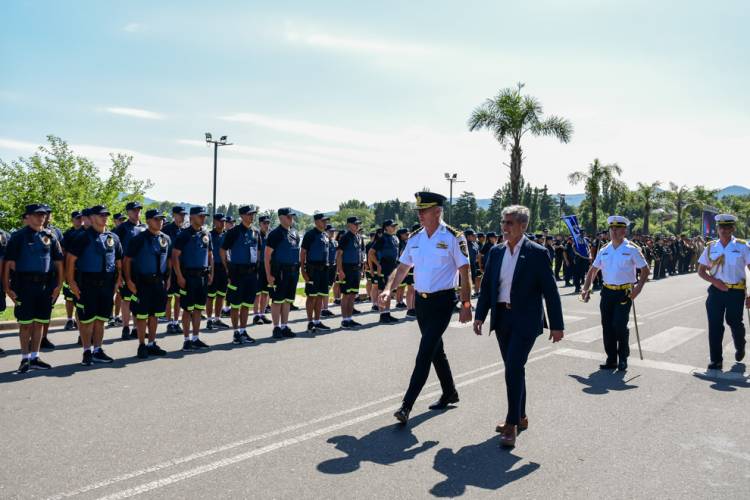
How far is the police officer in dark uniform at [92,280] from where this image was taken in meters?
7.40

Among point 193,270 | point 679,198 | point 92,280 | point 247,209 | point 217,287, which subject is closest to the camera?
point 92,280

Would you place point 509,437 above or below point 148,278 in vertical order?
below

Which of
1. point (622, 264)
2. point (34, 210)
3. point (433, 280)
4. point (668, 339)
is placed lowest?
point (668, 339)

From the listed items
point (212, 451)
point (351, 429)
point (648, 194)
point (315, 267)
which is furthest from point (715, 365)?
point (648, 194)

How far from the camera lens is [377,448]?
456 cm

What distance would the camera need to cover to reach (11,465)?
4039 millimetres

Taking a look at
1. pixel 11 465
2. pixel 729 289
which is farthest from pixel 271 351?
pixel 729 289

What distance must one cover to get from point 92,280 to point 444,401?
4.99 meters

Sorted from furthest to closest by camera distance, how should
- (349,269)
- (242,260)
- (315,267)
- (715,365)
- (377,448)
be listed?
(349,269)
(315,267)
(242,260)
(715,365)
(377,448)

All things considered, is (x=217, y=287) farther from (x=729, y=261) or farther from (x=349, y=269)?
(x=729, y=261)

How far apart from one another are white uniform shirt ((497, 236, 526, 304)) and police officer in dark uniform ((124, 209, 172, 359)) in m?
5.05

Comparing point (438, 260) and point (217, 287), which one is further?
point (217, 287)

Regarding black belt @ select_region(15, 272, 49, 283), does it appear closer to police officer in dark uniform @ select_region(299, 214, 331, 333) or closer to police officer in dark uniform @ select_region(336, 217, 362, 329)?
police officer in dark uniform @ select_region(299, 214, 331, 333)

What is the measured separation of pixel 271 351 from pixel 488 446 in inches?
177
